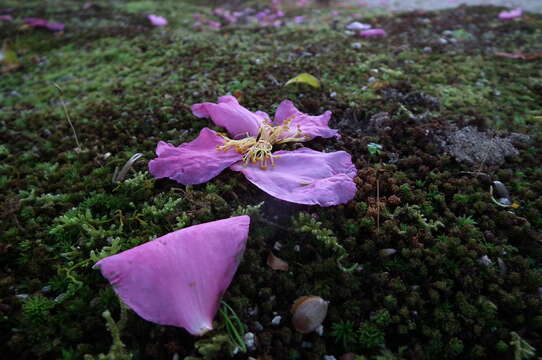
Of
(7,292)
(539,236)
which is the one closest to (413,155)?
(539,236)

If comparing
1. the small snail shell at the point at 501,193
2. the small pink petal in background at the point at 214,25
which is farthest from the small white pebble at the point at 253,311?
the small pink petal in background at the point at 214,25

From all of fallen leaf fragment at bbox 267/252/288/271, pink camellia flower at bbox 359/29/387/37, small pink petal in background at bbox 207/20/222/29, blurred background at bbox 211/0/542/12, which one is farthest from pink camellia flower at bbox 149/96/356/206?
blurred background at bbox 211/0/542/12

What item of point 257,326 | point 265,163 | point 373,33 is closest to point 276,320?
point 257,326

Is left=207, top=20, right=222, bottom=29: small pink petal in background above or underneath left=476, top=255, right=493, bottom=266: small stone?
above

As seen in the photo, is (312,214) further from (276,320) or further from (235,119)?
(235,119)

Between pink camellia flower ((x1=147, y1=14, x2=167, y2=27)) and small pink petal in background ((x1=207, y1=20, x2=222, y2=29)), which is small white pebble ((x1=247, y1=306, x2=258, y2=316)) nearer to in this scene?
small pink petal in background ((x1=207, y1=20, x2=222, y2=29))

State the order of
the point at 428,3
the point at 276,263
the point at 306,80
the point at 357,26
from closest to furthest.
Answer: the point at 276,263 < the point at 306,80 < the point at 357,26 < the point at 428,3
